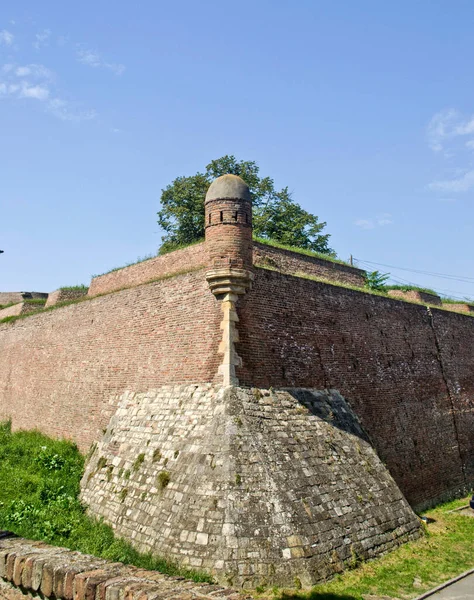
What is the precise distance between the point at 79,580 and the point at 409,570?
7311 mm

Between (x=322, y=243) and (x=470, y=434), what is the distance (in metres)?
17.0

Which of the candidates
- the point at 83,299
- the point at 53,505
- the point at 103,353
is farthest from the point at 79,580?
the point at 83,299

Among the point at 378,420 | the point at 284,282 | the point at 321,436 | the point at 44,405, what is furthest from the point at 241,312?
the point at 44,405

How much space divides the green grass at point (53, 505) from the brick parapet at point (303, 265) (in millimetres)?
9313

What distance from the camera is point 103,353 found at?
15.7 metres

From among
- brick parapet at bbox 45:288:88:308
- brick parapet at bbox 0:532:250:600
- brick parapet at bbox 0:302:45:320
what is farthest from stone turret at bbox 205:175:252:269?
brick parapet at bbox 0:302:45:320

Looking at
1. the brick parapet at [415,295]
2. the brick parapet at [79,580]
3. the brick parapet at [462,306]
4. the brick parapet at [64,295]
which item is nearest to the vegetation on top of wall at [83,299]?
the brick parapet at [64,295]

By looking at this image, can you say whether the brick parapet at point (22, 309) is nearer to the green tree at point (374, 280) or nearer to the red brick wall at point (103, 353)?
the red brick wall at point (103, 353)

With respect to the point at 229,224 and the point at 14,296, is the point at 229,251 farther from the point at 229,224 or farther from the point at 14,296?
the point at 14,296

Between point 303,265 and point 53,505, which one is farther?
→ point 303,265

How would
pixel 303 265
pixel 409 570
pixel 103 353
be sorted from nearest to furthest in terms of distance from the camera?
pixel 409 570
pixel 103 353
pixel 303 265

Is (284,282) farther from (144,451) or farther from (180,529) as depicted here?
(180,529)

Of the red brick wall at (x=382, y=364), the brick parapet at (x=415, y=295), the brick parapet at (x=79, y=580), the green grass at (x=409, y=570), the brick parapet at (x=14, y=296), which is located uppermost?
the brick parapet at (x=14, y=296)

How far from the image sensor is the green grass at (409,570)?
27.6 ft
